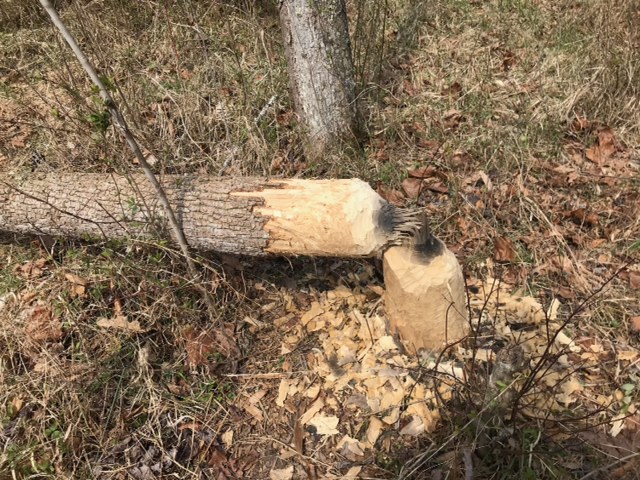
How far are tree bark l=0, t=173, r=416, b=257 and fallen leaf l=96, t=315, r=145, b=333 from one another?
45 cm

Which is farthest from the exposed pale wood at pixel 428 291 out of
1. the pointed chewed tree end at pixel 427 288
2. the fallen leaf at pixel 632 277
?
the fallen leaf at pixel 632 277

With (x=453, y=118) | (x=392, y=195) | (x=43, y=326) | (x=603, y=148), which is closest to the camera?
(x=43, y=326)

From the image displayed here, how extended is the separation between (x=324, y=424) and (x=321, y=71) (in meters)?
2.13

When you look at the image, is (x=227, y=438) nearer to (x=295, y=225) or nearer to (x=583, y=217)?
(x=295, y=225)

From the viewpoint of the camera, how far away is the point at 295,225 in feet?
7.08

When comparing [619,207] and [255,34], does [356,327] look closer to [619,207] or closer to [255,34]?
[619,207]

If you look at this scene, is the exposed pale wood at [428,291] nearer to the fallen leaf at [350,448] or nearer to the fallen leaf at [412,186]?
the fallen leaf at [350,448]

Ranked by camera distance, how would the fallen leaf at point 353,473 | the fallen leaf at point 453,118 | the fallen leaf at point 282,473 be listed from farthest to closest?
the fallen leaf at point 453,118
the fallen leaf at point 282,473
the fallen leaf at point 353,473

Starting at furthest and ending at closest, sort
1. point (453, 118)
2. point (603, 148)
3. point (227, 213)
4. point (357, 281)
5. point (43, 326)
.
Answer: point (453, 118)
point (603, 148)
point (357, 281)
point (43, 326)
point (227, 213)

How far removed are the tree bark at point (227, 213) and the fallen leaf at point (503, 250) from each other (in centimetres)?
89

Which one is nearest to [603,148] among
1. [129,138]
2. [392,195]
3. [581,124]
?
[581,124]

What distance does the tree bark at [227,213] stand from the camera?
2072 mm

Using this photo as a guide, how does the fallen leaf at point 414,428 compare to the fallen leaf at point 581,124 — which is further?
the fallen leaf at point 581,124

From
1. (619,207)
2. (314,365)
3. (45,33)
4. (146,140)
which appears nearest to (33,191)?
(146,140)
